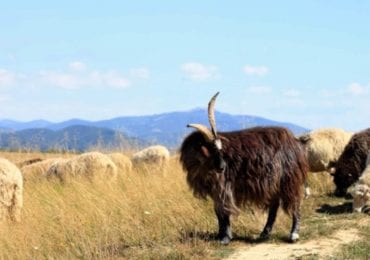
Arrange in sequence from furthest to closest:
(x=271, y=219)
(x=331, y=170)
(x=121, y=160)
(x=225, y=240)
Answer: (x=121, y=160) < (x=331, y=170) < (x=271, y=219) < (x=225, y=240)

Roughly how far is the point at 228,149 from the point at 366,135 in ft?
22.3

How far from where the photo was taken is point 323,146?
1521 centimetres

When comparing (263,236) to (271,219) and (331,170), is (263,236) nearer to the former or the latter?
(271,219)

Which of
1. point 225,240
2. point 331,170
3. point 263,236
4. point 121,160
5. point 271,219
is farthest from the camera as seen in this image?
point 121,160

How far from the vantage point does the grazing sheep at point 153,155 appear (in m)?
18.2

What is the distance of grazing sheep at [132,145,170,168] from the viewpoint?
18219 millimetres

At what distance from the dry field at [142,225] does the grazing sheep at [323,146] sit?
188 centimetres

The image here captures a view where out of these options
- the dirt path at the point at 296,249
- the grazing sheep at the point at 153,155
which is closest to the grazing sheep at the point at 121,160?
the grazing sheep at the point at 153,155

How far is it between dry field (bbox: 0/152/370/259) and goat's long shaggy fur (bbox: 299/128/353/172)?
1877 mm

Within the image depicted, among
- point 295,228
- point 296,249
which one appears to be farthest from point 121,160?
point 296,249

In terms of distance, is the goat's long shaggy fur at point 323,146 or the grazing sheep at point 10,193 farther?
the goat's long shaggy fur at point 323,146

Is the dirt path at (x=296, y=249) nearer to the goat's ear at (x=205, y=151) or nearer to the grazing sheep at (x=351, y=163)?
the goat's ear at (x=205, y=151)

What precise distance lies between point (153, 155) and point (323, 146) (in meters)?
5.75

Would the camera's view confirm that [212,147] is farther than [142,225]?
No
